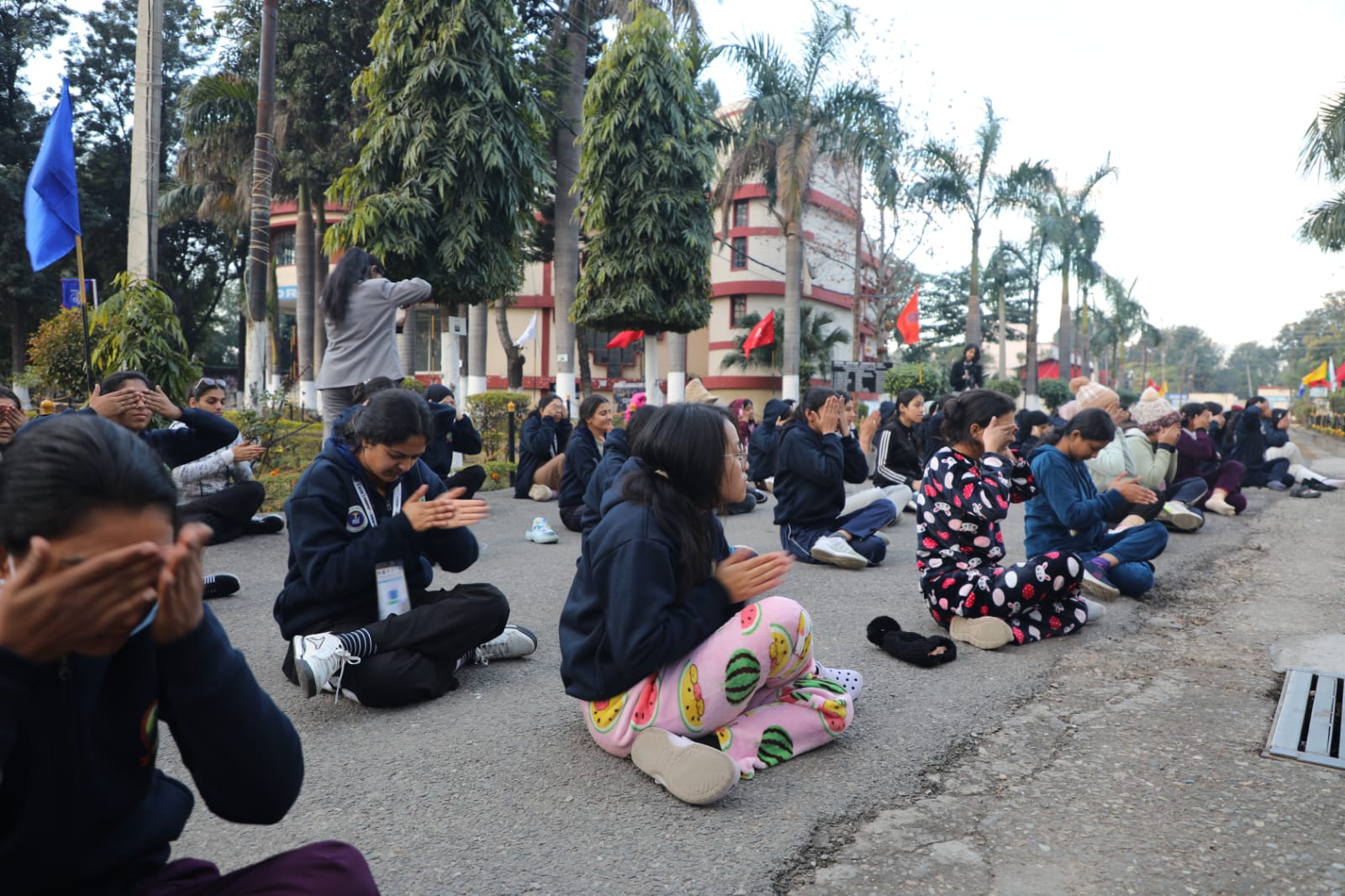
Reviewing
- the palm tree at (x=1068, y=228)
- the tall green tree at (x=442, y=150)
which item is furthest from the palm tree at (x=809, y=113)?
the palm tree at (x=1068, y=228)

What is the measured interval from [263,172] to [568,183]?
20.2ft

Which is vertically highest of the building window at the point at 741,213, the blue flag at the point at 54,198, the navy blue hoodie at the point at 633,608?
the building window at the point at 741,213

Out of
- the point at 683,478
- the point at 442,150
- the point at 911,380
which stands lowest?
the point at 683,478

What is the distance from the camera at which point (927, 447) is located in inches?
434

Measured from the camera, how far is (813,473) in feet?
22.5

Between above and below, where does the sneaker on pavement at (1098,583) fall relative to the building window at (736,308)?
below

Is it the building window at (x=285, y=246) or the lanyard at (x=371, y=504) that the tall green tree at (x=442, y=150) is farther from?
the building window at (x=285, y=246)

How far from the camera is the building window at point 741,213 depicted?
32969 mm

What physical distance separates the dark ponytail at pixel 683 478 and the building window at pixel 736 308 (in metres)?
29.8

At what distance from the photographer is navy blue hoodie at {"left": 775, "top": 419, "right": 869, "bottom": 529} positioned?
22.5ft

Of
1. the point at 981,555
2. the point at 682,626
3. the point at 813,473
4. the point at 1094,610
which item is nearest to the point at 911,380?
the point at 813,473

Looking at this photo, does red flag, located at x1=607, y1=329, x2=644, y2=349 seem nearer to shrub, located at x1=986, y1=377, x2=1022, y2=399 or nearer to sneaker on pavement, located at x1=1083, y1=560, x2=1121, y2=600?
shrub, located at x1=986, y1=377, x2=1022, y2=399

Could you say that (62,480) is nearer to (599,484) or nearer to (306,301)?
(599,484)

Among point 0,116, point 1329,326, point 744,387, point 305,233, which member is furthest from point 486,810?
point 1329,326
